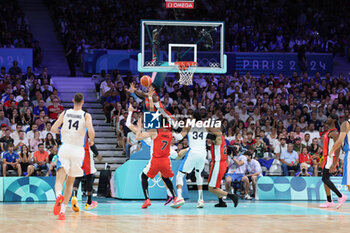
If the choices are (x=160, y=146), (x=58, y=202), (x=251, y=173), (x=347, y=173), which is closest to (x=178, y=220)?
(x=58, y=202)

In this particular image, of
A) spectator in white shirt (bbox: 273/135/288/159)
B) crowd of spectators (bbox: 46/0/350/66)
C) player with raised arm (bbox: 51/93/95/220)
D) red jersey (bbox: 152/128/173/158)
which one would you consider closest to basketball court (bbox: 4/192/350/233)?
player with raised arm (bbox: 51/93/95/220)

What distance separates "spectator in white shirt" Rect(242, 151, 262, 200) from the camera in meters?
15.1

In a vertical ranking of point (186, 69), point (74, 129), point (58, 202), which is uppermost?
point (186, 69)

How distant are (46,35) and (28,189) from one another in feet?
46.9

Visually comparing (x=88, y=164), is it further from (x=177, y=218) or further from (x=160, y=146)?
(x=177, y=218)

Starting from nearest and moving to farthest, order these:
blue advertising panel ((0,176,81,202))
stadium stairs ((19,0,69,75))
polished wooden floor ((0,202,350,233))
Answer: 1. polished wooden floor ((0,202,350,233))
2. blue advertising panel ((0,176,81,202))
3. stadium stairs ((19,0,69,75))

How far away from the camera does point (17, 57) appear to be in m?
21.6

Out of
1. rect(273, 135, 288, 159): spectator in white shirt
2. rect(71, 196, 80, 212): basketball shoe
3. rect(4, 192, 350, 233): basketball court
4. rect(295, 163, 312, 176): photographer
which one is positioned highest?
rect(273, 135, 288, 159): spectator in white shirt

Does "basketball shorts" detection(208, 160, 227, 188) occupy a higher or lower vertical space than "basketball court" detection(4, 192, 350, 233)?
higher

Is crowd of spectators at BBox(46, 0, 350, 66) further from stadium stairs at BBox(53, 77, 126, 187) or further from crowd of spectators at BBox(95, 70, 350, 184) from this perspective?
crowd of spectators at BBox(95, 70, 350, 184)

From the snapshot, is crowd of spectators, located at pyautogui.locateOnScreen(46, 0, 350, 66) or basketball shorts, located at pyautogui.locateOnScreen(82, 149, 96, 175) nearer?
basketball shorts, located at pyautogui.locateOnScreen(82, 149, 96, 175)

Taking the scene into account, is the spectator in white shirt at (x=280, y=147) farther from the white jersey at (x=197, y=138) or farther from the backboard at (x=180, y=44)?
the white jersey at (x=197, y=138)

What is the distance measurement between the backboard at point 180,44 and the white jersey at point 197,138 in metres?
2.85

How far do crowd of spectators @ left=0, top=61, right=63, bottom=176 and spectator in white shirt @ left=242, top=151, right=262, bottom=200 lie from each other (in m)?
4.92
